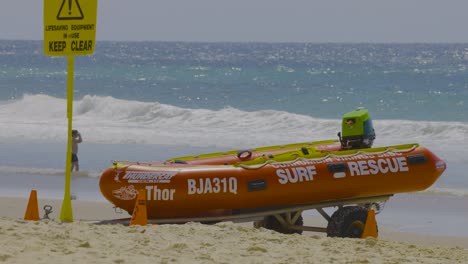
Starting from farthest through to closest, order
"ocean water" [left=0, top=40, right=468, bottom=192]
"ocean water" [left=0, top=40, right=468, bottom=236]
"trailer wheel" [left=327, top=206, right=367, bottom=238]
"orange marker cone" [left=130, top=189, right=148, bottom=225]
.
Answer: "ocean water" [left=0, top=40, right=468, bottom=192], "ocean water" [left=0, top=40, right=468, bottom=236], "trailer wheel" [left=327, top=206, right=367, bottom=238], "orange marker cone" [left=130, top=189, right=148, bottom=225]

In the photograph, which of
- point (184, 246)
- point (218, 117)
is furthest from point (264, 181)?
point (218, 117)

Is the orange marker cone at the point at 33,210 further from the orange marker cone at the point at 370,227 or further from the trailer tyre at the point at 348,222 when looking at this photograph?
the orange marker cone at the point at 370,227

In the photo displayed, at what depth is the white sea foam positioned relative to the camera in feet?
77.6

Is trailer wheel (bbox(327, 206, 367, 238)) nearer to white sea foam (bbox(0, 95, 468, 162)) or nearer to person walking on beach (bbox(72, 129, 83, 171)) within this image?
person walking on beach (bbox(72, 129, 83, 171))

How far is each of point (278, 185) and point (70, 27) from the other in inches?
101

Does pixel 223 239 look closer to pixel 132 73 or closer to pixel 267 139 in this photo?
pixel 267 139

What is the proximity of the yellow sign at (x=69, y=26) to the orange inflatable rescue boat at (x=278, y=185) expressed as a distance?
1.40 m

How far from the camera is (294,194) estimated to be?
1074 centimetres

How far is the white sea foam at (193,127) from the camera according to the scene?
23656mm

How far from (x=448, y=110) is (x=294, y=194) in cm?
2373

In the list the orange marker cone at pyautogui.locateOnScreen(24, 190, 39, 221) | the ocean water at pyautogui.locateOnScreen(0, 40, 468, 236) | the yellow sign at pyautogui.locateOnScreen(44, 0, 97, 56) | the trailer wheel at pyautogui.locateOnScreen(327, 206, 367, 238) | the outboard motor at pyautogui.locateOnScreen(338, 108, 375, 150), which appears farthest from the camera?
the ocean water at pyautogui.locateOnScreen(0, 40, 468, 236)

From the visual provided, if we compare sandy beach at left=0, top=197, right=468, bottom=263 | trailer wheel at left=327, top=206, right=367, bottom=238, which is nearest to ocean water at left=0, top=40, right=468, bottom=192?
trailer wheel at left=327, top=206, right=367, bottom=238

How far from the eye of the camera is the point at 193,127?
90.2 ft

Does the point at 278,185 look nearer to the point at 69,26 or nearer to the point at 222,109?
the point at 69,26
